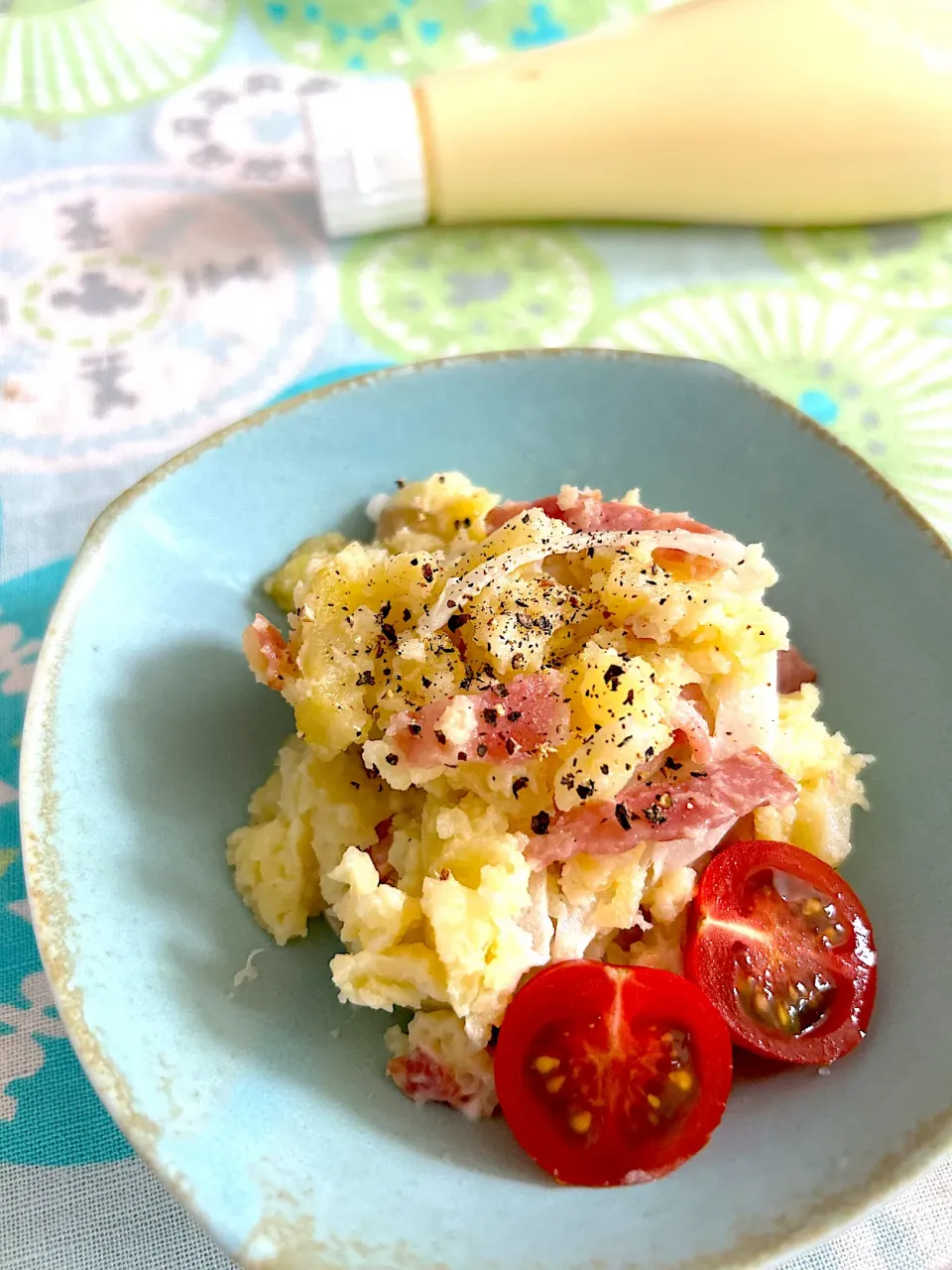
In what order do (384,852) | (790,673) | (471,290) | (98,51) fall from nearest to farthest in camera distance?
(384,852) < (790,673) < (471,290) < (98,51)

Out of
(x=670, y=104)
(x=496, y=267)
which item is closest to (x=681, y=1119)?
(x=496, y=267)

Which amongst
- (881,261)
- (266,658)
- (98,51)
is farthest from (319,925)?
(98,51)

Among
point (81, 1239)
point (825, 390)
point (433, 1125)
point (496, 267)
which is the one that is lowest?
point (81, 1239)

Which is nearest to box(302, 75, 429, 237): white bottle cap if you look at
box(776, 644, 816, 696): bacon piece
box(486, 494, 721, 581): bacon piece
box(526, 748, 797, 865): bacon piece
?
box(486, 494, 721, 581): bacon piece

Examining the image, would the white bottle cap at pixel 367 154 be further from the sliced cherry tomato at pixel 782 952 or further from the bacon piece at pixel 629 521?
the sliced cherry tomato at pixel 782 952

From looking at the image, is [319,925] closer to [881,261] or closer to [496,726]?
[496,726]

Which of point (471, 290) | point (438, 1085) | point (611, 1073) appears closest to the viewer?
point (611, 1073)

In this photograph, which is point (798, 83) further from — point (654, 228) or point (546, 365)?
point (546, 365)
